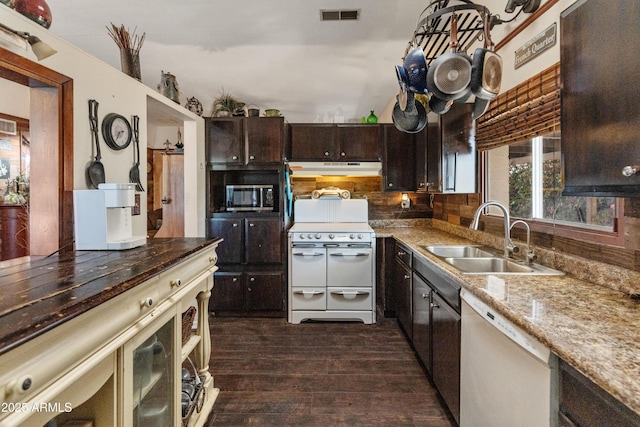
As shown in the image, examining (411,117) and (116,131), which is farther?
(411,117)

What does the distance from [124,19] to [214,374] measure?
2855mm

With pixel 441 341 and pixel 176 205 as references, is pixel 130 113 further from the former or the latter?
pixel 176 205

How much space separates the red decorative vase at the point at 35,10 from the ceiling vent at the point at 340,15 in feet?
5.60

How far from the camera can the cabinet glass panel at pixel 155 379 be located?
1.14m

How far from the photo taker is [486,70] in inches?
56.6

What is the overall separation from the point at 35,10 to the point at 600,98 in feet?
7.40

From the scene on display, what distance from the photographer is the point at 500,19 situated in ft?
7.00

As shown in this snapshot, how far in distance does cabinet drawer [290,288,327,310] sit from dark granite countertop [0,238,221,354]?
5.66 feet

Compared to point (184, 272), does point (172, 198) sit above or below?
above

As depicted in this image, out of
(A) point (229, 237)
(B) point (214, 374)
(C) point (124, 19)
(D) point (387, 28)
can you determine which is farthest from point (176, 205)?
(D) point (387, 28)

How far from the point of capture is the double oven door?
3.11 metres

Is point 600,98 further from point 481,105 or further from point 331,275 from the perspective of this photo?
point 331,275

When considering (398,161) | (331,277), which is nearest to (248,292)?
(331,277)

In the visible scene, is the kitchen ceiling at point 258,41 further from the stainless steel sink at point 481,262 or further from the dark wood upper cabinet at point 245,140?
the stainless steel sink at point 481,262
